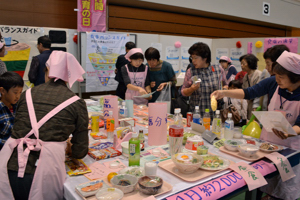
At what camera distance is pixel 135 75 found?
324 cm

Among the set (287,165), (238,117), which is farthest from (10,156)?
(238,117)

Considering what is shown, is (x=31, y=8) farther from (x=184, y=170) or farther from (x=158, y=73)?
(x=184, y=170)

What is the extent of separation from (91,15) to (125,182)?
4378 mm

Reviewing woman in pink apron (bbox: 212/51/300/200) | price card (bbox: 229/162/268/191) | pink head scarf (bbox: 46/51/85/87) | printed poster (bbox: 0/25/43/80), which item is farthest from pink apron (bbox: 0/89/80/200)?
printed poster (bbox: 0/25/43/80)


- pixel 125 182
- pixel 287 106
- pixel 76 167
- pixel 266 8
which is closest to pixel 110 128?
pixel 76 167

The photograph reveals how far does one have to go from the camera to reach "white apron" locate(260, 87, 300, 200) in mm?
1767

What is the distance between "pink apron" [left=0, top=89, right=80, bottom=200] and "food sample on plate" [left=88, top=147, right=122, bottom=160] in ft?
0.90

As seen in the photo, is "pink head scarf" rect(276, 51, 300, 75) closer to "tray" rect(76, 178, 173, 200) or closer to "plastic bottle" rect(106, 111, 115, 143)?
"tray" rect(76, 178, 173, 200)

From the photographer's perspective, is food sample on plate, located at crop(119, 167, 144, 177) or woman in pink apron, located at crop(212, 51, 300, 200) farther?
woman in pink apron, located at crop(212, 51, 300, 200)

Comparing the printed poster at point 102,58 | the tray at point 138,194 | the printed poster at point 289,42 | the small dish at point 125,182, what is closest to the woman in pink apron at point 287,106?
the tray at point 138,194

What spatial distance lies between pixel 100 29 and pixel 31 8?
1.48 metres

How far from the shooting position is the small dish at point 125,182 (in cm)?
116

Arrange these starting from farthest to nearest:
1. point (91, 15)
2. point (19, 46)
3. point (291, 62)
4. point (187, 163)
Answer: point (91, 15) → point (19, 46) → point (291, 62) → point (187, 163)

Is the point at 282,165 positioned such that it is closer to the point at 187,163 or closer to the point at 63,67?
the point at 187,163
